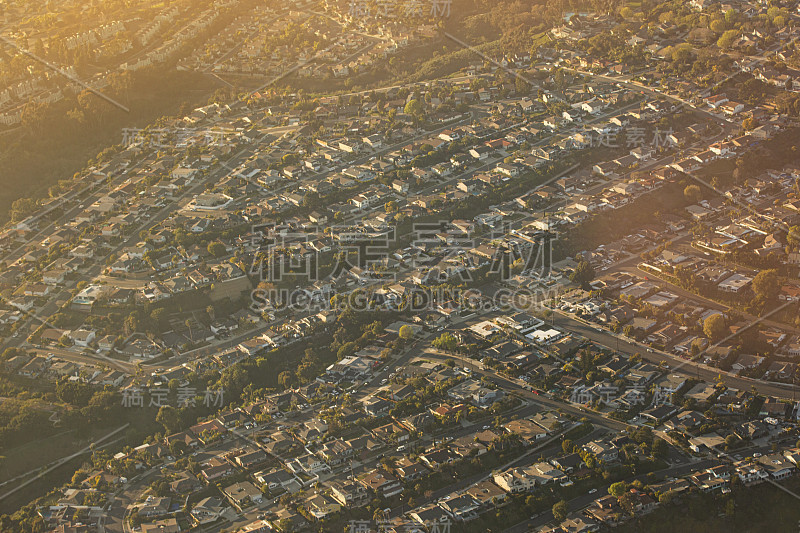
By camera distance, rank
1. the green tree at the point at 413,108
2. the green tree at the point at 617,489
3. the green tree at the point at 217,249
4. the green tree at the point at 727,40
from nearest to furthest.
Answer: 1. the green tree at the point at 617,489
2. the green tree at the point at 217,249
3. the green tree at the point at 413,108
4. the green tree at the point at 727,40

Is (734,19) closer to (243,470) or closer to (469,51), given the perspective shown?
(469,51)

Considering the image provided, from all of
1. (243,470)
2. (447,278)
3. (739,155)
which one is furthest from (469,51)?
(243,470)

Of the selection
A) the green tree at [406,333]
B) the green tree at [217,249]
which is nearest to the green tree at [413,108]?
the green tree at [217,249]

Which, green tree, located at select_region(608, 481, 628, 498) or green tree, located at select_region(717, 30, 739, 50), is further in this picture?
green tree, located at select_region(717, 30, 739, 50)

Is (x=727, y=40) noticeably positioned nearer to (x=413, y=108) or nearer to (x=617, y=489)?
(x=413, y=108)

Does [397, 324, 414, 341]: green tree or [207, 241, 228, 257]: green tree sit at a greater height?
[207, 241, 228, 257]: green tree

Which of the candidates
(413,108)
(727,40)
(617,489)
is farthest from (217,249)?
(727,40)

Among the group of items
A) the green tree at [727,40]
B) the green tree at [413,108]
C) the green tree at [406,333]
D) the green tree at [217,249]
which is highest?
the green tree at [727,40]

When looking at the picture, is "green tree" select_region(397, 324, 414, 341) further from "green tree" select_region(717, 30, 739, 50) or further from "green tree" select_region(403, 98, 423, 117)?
"green tree" select_region(717, 30, 739, 50)

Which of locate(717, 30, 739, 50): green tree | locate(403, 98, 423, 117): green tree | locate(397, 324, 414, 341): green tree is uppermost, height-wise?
locate(717, 30, 739, 50): green tree

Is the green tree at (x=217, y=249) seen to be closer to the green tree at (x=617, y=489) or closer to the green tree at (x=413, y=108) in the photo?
the green tree at (x=413, y=108)

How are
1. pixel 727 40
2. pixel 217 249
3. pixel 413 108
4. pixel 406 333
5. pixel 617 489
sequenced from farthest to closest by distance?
pixel 727 40 < pixel 413 108 < pixel 217 249 < pixel 406 333 < pixel 617 489

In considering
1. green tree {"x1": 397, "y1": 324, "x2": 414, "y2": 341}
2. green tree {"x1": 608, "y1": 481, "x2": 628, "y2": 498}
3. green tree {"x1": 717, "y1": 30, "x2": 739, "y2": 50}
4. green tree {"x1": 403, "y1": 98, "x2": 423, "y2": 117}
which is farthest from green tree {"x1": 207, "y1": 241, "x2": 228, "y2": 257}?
green tree {"x1": 717, "y1": 30, "x2": 739, "y2": 50}
